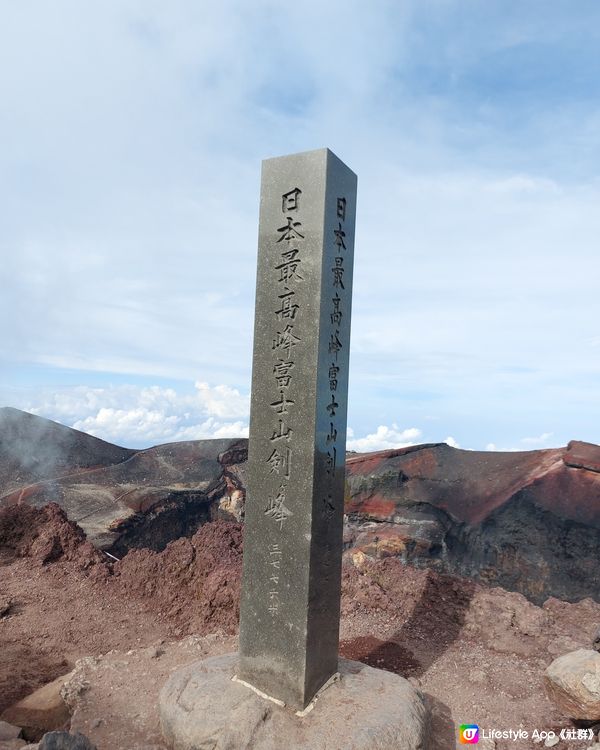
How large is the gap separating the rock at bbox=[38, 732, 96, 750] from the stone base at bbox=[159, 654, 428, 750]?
774 millimetres

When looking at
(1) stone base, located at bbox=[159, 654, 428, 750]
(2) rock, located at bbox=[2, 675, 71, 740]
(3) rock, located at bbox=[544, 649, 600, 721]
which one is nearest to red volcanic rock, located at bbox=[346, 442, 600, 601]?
(3) rock, located at bbox=[544, 649, 600, 721]

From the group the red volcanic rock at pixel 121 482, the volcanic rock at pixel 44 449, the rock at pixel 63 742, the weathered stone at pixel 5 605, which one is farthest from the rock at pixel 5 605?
the volcanic rock at pixel 44 449

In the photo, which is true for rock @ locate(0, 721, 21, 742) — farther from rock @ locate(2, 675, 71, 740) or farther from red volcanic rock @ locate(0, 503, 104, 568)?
red volcanic rock @ locate(0, 503, 104, 568)

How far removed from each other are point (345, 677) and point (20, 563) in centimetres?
684

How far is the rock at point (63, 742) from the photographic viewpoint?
3.94 metres

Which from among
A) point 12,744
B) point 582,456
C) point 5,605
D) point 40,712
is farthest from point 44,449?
point 582,456

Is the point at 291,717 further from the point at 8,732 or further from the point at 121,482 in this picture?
the point at 121,482

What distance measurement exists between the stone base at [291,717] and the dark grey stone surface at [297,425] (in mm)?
191

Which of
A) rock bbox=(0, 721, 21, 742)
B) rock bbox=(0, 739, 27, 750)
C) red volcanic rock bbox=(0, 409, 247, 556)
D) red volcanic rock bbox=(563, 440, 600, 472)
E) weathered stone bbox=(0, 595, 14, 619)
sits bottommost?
rock bbox=(0, 721, 21, 742)

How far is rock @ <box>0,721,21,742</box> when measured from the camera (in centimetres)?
499

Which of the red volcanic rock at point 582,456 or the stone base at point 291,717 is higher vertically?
the red volcanic rock at point 582,456

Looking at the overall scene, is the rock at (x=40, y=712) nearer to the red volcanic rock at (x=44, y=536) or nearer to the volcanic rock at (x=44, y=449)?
the red volcanic rock at (x=44, y=536)

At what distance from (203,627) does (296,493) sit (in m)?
4.06

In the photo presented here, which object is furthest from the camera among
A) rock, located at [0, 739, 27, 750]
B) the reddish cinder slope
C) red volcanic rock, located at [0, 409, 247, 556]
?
red volcanic rock, located at [0, 409, 247, 556]
